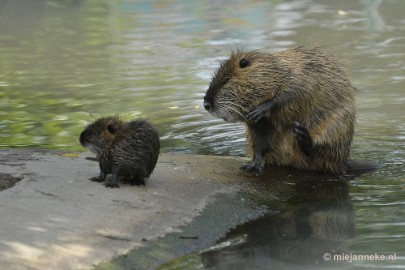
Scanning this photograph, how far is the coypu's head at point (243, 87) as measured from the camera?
648cm

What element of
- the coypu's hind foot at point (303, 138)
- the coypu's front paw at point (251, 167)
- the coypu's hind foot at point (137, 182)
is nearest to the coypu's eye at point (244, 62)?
the coypu's hind foot at point (303, 138)

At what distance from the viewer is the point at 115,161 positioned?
18.6 feet

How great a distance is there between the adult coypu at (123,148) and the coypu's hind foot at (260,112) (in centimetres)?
94

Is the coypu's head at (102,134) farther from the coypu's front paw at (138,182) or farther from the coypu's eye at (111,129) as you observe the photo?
the coypu's front paw at (138,182)

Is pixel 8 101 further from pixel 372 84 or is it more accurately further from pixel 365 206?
pixel 365 206

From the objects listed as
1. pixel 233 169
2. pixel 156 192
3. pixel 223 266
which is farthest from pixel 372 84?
pixel 223 266

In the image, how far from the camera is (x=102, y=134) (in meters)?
5.83

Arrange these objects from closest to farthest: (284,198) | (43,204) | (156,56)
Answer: (43,204) < (284,198) < (156,56)

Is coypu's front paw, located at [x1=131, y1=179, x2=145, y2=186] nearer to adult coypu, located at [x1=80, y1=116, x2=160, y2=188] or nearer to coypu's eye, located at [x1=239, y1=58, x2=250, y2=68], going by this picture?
adult coypu, located at [x1=80, y1=116, x2=160, y2=188]

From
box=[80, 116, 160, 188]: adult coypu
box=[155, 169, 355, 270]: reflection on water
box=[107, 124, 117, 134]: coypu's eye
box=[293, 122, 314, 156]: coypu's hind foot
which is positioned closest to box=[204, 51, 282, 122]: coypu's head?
box=[293, 122, 314, 156]: coypu's hind foot

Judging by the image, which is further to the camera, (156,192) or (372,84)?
(372,84)

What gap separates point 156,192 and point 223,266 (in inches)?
40.1

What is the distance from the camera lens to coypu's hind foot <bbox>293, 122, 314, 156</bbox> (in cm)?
651

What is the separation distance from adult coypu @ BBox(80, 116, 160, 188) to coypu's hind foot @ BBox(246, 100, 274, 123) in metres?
0.94
